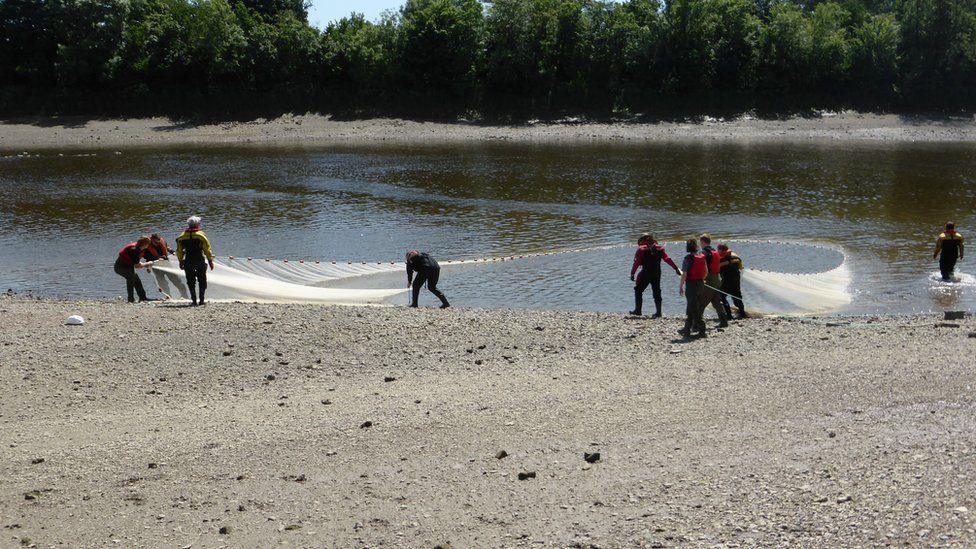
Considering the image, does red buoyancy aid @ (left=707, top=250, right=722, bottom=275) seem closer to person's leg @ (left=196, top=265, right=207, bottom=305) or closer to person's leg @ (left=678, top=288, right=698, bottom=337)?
person's leg @ (left=678, top=288, right=698, bottom=337)

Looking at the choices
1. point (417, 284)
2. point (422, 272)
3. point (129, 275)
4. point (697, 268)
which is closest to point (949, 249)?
point (697, 268)

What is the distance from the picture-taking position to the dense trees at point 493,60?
77625 mm

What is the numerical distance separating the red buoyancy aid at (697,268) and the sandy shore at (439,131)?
174 feet

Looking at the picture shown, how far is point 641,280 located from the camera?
1772 cm

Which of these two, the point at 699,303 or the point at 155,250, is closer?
the point at 699,303

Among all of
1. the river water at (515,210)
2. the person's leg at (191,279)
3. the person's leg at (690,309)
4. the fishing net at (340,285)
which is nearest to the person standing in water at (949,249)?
the river water at (515,210)

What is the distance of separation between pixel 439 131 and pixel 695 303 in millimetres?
58615

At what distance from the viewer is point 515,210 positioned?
36.4m

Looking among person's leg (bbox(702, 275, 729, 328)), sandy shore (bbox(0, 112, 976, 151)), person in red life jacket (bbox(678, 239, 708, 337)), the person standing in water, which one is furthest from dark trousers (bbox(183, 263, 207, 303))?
sandy shore (bbox(0, 112, 976, 151))

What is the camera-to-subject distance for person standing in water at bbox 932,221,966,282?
71.1 feet

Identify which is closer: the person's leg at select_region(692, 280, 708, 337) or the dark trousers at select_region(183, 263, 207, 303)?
the person's leg at select_region(692, 280, 708, 337)

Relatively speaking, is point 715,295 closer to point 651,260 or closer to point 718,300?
point 718,300

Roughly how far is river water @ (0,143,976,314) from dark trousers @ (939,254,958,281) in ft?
1.28

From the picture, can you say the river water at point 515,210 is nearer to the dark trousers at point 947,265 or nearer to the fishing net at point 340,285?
the dark trousers at point 947,265
